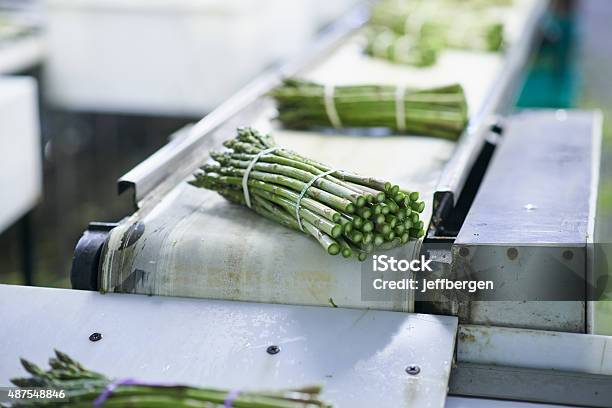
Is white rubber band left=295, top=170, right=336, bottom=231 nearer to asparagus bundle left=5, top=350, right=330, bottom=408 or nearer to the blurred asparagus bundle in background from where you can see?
asparagus bundle left=5, top=350, right=330, bottom=408

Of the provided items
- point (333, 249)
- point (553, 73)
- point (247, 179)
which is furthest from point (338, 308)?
point (553, 73)

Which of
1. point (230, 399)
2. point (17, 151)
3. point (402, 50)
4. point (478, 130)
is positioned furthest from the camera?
point (17, 151)

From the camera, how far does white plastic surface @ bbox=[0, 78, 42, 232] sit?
397 cm

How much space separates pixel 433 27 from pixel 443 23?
0.13m

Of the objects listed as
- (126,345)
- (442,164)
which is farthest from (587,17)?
(126,345)

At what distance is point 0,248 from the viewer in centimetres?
500

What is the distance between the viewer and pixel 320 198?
199 cm

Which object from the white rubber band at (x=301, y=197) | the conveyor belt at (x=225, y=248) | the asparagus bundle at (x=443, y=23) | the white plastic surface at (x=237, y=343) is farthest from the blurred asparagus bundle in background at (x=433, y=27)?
the white plastic surface at (x=237, y=343)

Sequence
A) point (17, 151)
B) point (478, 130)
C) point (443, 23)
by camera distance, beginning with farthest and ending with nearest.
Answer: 1. point (443, 23)
2. point (17, 151)
3. point (478, 130)

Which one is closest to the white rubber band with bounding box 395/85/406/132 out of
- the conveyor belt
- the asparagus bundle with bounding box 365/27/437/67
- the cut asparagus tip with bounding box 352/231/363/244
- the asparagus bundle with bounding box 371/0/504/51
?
the conveyor belt

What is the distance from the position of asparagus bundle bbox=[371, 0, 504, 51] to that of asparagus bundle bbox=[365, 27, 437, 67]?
0.05m

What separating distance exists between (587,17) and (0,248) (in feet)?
20.2

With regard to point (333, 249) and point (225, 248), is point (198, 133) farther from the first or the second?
point (333, 249)

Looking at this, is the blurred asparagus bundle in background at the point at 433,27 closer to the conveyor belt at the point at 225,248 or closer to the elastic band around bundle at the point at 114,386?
the conveyor belt at the point at 225,248
